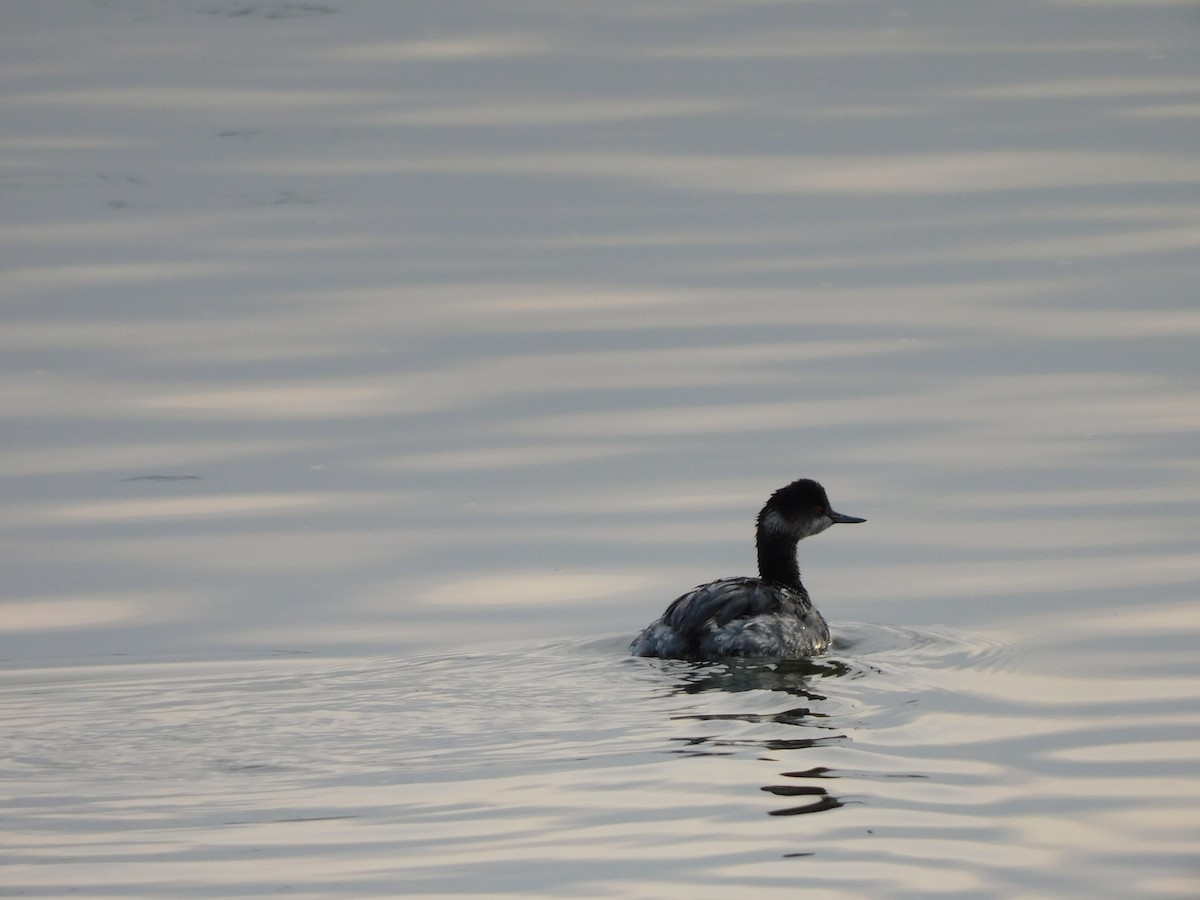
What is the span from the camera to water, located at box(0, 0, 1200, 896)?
7180 millimetres

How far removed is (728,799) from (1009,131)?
10.2m

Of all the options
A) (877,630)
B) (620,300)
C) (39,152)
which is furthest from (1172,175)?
(39,152)

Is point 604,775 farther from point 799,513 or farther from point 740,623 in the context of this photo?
point 799,513

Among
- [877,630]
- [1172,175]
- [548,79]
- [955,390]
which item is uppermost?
[548,79]

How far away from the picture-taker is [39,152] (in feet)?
52.9

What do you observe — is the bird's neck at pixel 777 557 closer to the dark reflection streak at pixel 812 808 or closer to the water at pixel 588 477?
the water at pixel 588 477

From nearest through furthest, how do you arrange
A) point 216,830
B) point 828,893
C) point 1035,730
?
point 828,893
point 216,830
point 1035,730

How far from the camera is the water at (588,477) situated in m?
7.18

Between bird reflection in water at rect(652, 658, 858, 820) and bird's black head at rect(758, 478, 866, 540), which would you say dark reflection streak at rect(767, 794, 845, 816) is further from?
bird's black head at rect(758, 478, 866, 540)

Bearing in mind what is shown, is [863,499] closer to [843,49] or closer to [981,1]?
[843,49]

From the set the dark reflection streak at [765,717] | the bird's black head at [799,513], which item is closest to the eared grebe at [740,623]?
the bird's black head at [799,513]

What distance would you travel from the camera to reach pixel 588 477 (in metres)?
11.9

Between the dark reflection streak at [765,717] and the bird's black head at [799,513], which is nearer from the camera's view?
the dark reflection streak at [765,717]

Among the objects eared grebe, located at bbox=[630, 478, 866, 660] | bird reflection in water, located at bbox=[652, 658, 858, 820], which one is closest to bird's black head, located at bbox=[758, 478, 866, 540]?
eared grebe, located at bbox=[630, 478, 866, 660]
